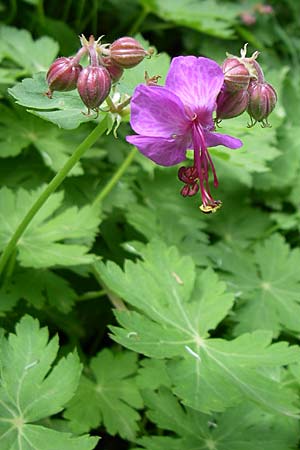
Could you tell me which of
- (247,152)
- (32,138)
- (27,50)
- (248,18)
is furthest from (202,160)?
(248,18)

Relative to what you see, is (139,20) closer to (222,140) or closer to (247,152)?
(247,152)

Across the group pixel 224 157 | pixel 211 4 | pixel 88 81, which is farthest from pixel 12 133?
pixel 211 4

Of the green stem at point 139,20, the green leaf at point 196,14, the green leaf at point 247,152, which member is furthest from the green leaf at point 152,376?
the green stem at point 139,20

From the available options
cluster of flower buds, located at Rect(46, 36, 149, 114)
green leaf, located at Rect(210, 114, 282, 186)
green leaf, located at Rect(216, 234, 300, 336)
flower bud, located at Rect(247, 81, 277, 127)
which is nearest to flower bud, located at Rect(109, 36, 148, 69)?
cluster of flower buds, located at Rect(46, 36, 149, 114)

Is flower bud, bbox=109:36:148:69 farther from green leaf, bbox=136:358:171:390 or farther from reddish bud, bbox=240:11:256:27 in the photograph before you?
reddish bud, bbox=240:11:256:27

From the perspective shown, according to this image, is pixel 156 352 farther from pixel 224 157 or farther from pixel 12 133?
pixel 12 133

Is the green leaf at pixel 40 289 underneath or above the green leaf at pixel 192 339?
underneath

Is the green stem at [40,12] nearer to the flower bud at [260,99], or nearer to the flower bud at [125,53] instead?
the flower bud at [125,53]
